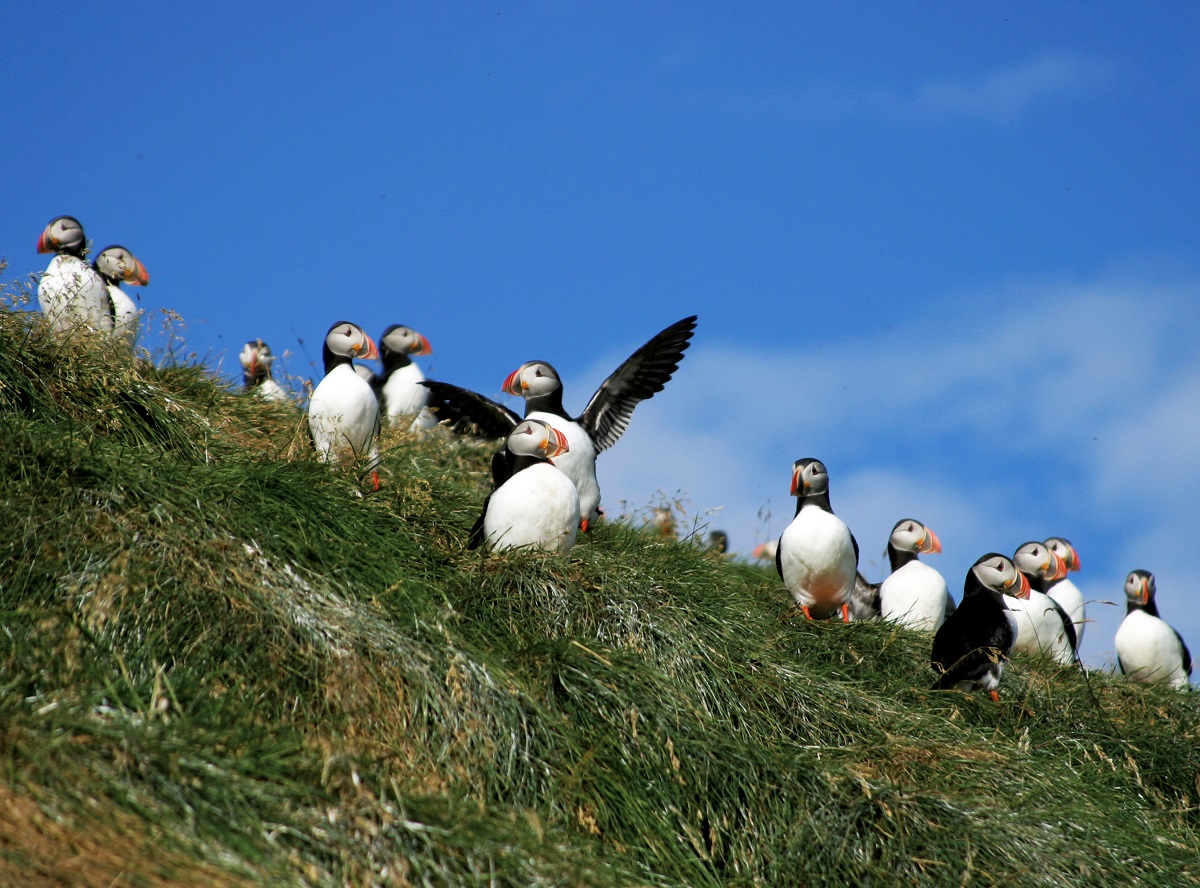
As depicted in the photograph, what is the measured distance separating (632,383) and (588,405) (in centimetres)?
33

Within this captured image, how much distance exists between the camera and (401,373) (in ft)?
35.2

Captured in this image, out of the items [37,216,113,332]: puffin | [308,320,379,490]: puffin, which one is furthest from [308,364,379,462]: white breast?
[37,216,113,332]: puffin

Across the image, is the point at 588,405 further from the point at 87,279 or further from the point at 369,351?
the point at 87,279

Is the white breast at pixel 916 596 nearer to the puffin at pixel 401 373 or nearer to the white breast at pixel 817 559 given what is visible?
the white breast at pixel 817 559

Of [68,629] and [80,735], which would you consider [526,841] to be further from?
[68,629]

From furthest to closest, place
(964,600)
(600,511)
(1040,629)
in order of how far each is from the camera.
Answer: (1040,629), (600,511), (964,600)

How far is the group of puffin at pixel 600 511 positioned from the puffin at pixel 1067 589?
0.6 inches

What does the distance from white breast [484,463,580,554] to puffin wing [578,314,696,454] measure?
266cm

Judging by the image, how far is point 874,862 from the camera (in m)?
4.14

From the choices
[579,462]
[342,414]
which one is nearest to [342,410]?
[342,414]

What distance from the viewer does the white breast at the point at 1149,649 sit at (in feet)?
28.9

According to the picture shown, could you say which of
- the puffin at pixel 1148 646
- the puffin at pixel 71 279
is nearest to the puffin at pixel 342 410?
the puffin at pixel 71 279

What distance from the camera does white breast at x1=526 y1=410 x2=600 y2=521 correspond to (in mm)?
6883

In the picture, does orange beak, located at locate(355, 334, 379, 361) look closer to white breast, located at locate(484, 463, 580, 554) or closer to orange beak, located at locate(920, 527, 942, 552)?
white breast, located at locate(484, 463, 580, 554)
